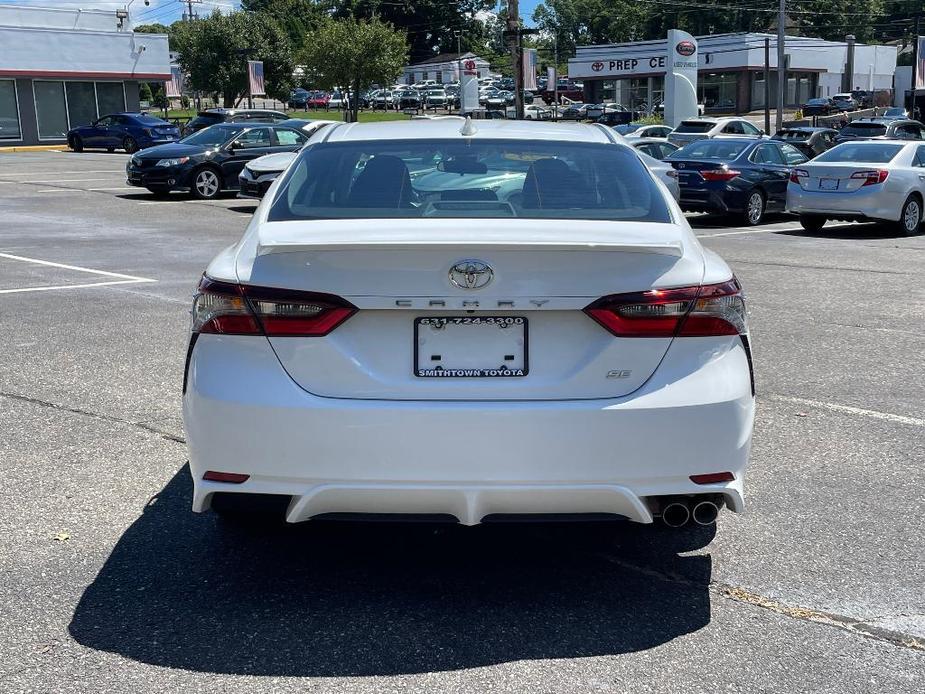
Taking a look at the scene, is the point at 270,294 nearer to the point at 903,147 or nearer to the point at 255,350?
the point at 255,350

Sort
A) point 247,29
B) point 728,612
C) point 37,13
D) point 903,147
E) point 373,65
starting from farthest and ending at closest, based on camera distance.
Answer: point 247,29, point 373,65, point 37,13, point 903,147, point 728,612

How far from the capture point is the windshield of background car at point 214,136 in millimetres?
24797

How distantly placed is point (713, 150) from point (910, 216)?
3.84 m

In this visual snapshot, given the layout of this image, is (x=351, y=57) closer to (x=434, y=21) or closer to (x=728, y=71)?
(x=728, y=71)

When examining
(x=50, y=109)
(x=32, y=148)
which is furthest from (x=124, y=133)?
(x=50, y=109)

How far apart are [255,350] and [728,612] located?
1873mm

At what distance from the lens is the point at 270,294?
12.4 ft

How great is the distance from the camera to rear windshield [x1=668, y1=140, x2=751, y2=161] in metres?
20.4

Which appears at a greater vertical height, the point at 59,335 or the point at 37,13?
the point at 37,13

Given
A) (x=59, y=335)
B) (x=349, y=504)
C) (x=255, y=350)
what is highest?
(x=255, y=350)

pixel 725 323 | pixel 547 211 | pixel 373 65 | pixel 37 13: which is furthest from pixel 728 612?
pixel 373 65

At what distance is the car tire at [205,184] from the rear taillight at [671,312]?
69.4 ft

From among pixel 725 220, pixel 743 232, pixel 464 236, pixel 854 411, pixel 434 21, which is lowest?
pixel 725 220

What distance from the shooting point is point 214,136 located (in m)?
25.0
